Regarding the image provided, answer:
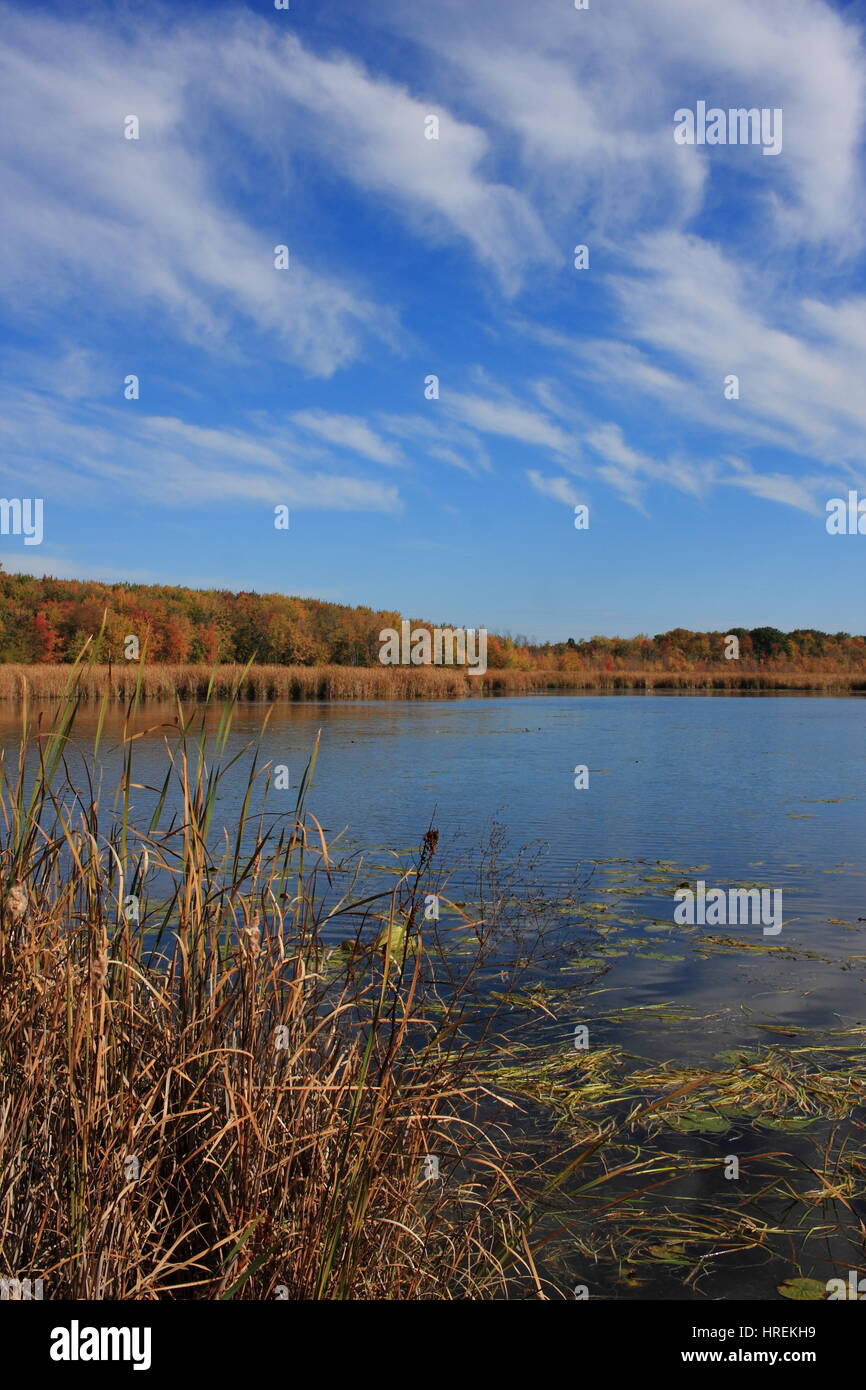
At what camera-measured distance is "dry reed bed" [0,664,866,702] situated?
113 ft

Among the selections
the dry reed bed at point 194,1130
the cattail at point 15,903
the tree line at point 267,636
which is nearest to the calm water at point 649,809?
the dry reed bed at point 194,1130

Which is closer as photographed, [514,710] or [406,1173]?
[406,1173]

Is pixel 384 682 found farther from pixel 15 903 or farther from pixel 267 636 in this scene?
pixel 15 903

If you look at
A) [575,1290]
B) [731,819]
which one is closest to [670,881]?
[731,819]

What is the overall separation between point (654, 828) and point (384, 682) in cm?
3213

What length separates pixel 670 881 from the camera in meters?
8.70

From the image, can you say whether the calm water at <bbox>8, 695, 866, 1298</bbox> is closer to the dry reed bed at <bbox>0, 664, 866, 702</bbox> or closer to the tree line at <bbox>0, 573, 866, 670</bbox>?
the dry reed bed at <bbox>0, 664, 866, 702</bbox>

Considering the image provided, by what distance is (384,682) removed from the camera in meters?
43.2

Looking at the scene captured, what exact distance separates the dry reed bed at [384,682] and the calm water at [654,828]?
334 inches

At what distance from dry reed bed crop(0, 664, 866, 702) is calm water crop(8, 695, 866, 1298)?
27.8 feet
